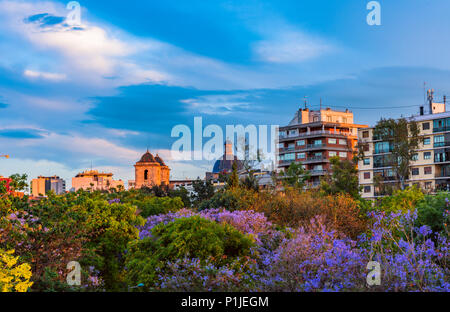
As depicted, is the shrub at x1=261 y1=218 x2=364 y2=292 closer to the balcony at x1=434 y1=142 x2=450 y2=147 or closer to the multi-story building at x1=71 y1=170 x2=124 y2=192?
the multi-story building at x1=71 y1=170 x2=124 y2=192

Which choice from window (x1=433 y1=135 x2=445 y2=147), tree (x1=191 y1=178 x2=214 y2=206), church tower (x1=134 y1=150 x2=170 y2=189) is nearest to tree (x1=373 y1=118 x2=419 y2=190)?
window (x1=433 y1=135 x2=445 y2=147)

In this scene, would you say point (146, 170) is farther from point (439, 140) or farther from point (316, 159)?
point (439, 140)

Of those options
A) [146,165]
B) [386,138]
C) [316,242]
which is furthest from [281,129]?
[316,242]

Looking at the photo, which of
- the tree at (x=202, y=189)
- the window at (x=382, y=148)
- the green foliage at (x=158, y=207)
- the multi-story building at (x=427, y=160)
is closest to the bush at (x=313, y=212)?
the green foliage at (x=158, y=207)

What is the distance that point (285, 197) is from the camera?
20.8 m

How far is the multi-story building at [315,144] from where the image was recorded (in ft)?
276

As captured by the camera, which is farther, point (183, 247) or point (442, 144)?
point (442, 144)

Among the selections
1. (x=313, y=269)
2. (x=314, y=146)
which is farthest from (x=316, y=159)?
(x=313, y=269)

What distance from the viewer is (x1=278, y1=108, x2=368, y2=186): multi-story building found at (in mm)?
84000

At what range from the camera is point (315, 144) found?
280 ft

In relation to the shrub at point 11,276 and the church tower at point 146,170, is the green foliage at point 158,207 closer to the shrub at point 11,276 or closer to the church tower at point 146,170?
the shrub at point 11,276

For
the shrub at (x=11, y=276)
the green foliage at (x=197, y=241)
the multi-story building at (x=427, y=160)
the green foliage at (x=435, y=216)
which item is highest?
the multi-story building at (x=427, y=160)
